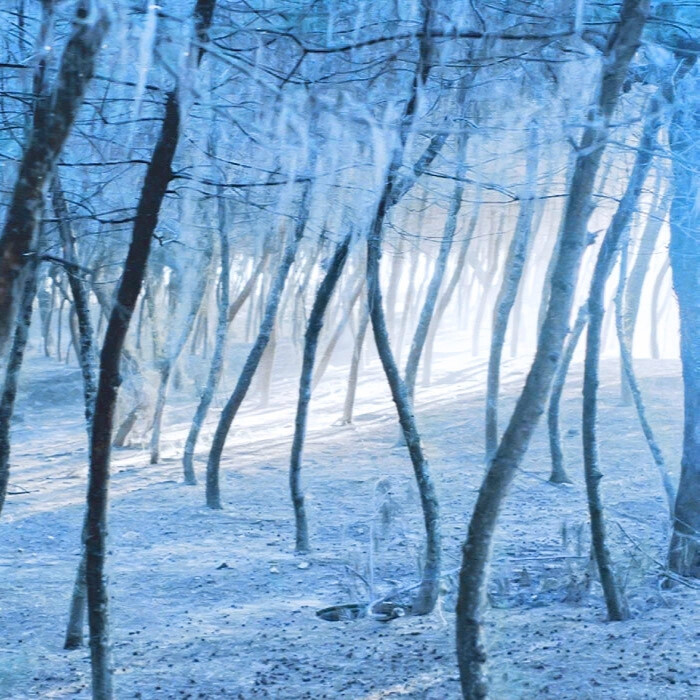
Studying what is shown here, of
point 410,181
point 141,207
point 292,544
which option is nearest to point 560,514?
point 292,544

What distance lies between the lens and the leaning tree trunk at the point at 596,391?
253 inches

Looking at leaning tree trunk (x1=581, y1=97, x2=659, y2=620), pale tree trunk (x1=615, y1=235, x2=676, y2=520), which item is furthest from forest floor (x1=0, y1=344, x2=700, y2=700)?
pale tree trunk (x1=615, y1=235, x2=676, y2=520)

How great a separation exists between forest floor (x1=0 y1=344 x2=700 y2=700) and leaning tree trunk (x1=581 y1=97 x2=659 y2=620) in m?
0.24

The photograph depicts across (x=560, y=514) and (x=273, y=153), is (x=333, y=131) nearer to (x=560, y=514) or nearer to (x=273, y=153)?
(x=273, y=153)

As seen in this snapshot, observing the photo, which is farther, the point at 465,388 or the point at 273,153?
the point at 465,388

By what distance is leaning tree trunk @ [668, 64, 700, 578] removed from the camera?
7.30 meters

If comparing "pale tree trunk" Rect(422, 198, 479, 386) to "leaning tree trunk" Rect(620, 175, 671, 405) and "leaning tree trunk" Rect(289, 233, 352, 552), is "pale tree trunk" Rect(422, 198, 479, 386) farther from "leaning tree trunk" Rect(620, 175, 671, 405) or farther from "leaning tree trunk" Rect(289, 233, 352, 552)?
"leaning tree trunk" Rect(289, 233, 352, 552)

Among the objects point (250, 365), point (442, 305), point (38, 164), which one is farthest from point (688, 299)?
point (442, 305)

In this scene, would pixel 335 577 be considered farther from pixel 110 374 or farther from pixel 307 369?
pixel 110 374

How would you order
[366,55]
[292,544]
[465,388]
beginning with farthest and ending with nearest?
[465,388] → [292,544] → [366,55]

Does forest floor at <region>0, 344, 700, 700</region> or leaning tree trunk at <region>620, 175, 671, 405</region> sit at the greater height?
leaning tree trunk at <region>620, 175, 671, 405</region>

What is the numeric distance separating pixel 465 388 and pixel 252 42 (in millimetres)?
19528

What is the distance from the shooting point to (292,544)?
35.4 feet

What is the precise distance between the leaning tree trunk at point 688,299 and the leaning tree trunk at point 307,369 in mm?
2973
